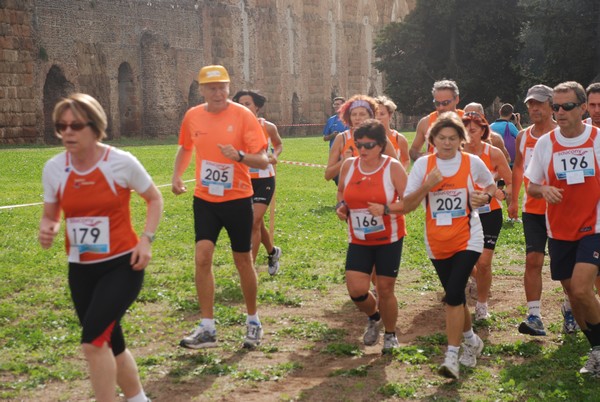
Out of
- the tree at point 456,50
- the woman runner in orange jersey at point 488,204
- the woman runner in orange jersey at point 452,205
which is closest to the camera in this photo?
the woman runner in orange jersey at point 452,205

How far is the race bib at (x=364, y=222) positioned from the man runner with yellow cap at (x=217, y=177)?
0.82 m

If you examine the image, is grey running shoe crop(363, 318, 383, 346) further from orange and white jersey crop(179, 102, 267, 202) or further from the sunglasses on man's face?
the sunglasses on man's face

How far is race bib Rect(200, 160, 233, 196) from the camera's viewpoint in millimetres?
7711

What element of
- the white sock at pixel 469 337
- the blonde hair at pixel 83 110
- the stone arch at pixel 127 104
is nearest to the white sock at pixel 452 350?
the white sock at pixel 469 337

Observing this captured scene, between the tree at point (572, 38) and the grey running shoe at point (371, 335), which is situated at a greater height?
the tree at point (572, 38)

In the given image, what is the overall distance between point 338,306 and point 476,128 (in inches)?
85.9

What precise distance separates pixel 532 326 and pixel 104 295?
4101 mm

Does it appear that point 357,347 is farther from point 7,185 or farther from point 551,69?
point 551,69

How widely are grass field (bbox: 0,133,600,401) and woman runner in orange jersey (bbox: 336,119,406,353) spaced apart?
0.50 m

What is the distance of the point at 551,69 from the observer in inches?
1751

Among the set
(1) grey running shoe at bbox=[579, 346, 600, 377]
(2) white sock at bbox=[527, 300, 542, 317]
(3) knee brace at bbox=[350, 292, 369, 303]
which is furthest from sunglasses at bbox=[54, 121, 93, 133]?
(2) white sock at bbox=[527, 300, 542, 317]

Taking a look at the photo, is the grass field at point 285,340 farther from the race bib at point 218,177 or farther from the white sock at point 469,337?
the race bib at point 218,177

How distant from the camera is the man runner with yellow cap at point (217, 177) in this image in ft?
25.1

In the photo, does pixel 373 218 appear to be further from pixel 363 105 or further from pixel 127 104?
pixel 127 104
